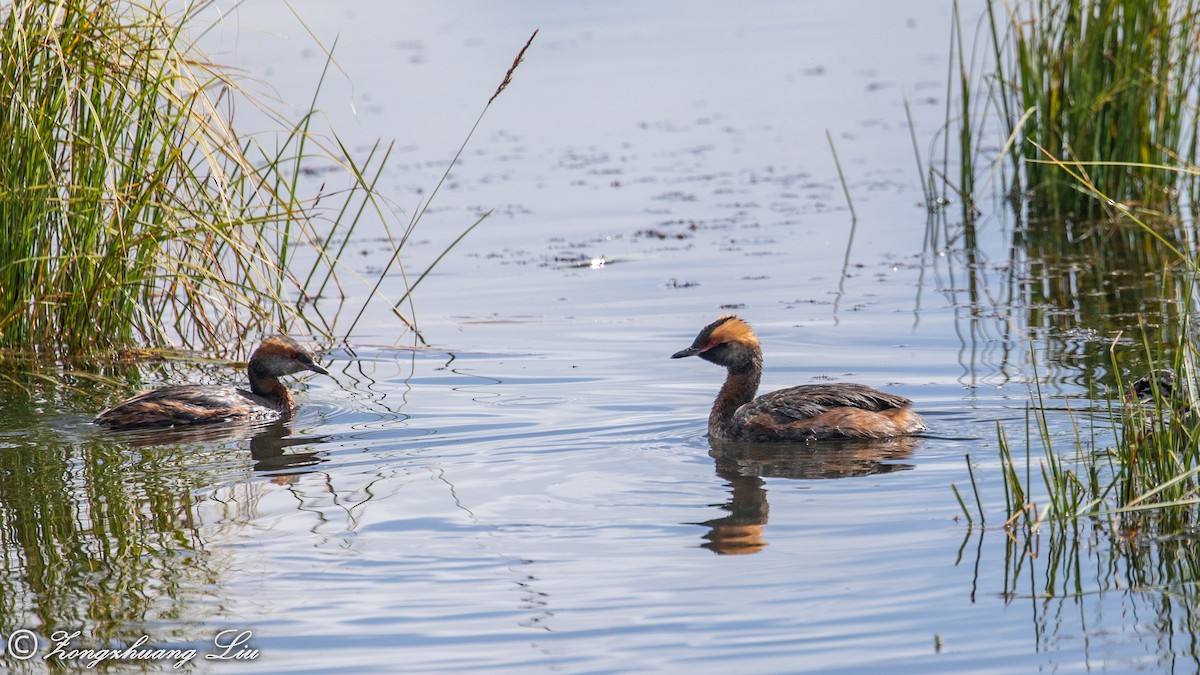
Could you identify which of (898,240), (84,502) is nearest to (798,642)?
(84,502)

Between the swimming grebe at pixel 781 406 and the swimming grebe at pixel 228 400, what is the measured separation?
231 centimetres

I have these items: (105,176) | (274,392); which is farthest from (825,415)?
(105,176)

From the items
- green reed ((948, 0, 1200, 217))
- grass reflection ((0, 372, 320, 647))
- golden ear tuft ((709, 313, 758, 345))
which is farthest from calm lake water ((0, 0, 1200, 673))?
green reed ((948, 0, 1200, 217))

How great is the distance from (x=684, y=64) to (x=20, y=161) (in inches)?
564

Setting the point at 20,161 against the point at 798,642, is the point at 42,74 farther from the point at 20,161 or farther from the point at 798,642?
the point at 798,642

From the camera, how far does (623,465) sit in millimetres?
7691

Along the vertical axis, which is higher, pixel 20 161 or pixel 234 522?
pixel 20 161

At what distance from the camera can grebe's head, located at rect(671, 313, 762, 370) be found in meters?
8.99

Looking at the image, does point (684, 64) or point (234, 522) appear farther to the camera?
point (684, 64)

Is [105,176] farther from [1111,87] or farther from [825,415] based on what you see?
[1111,87]

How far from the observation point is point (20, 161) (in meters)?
9.15

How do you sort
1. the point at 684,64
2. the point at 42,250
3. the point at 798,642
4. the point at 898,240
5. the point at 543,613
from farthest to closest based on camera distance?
the point at 684,64 < the point at 898,240 < the point at 42,250 < the point at 543,613 < the point at 798,642

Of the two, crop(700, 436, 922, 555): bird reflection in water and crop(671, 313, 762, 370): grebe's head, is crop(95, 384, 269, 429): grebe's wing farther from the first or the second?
crop(700, 436, 922, 555): bird reflection in water

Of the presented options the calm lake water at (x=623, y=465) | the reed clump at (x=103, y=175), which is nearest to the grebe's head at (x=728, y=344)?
the calm lake water at (x=623, y=465)
